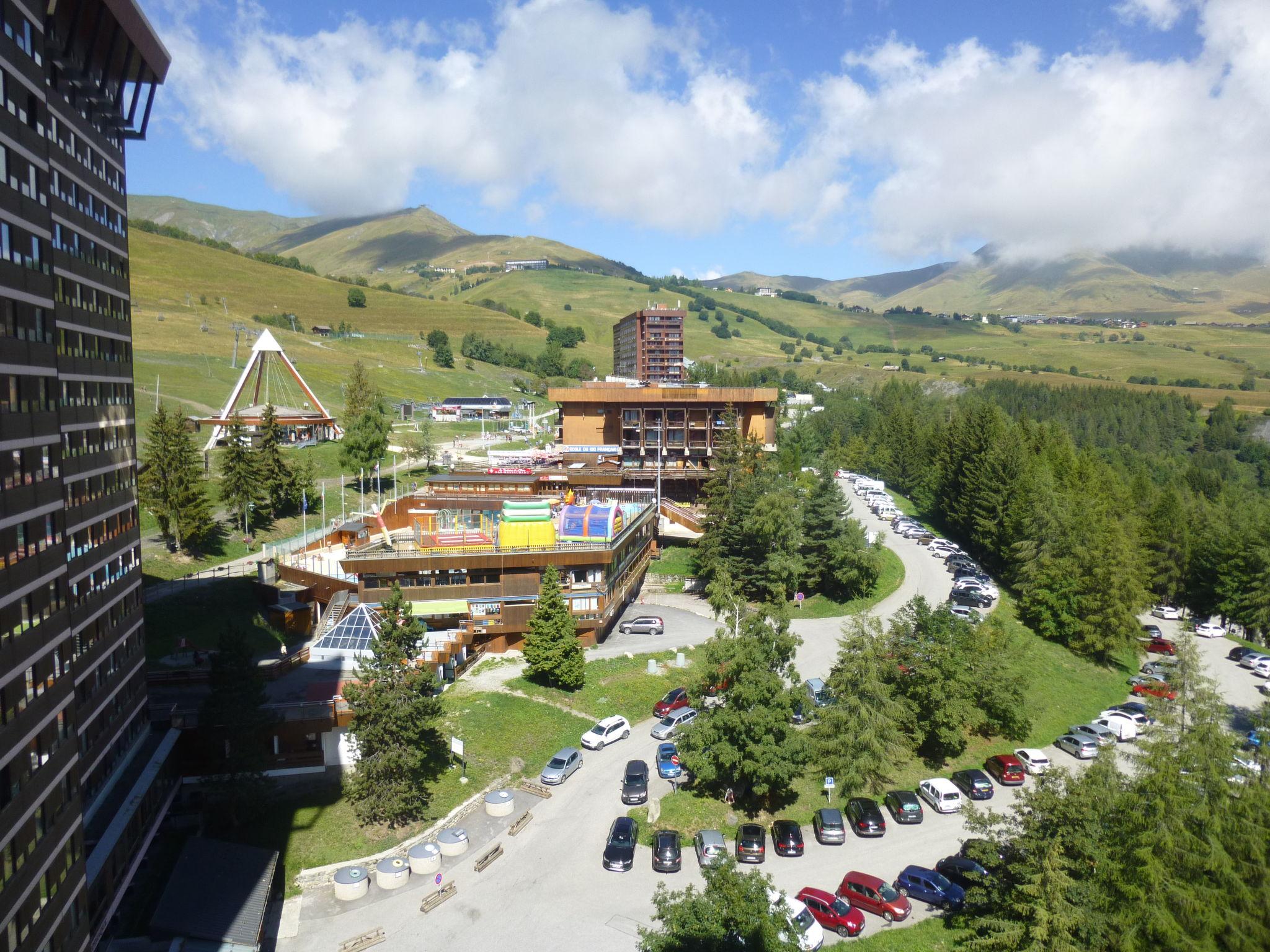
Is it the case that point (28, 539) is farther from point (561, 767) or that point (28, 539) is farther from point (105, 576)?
point (561, 767)

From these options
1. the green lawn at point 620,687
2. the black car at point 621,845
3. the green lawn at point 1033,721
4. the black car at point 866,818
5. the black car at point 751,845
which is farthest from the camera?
the green lawn at point 620,687

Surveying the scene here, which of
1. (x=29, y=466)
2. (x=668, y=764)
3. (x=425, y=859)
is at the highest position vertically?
(x=29, y=466)

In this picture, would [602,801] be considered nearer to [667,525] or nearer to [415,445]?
[667,525]

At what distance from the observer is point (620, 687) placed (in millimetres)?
40469

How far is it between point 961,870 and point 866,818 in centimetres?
381

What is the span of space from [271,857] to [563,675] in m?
16.5

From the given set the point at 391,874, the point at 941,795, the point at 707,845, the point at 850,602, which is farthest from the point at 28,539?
Answer: the point at 850,602

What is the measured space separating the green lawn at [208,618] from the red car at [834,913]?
29846 millimetres

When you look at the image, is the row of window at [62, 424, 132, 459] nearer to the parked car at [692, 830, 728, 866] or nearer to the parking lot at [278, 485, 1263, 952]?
the parking lot at [278, 485, 1263, 952]

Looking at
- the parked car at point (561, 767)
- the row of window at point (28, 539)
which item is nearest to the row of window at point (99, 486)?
the row of window at point (28, 539)

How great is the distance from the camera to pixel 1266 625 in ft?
176

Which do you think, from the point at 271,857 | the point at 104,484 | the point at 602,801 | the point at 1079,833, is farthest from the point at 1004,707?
the point at 104,484

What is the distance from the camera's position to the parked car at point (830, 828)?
92.7 feet

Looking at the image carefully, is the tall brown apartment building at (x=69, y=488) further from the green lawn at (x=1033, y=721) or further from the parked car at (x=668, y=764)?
the parked car at (x=668, y=764)
